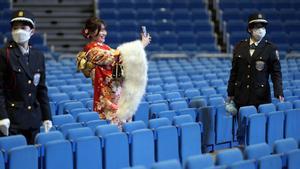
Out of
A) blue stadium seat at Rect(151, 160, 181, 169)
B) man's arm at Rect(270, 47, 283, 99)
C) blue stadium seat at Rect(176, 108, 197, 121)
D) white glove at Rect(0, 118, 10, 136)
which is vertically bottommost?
blue stadium seat at Rect(151, 160, 181, 169)

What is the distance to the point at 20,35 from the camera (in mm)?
4438

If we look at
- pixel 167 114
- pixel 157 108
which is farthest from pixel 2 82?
pixel 157 108

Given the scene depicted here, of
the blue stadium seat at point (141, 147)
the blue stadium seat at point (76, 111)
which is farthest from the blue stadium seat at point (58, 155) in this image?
the blue stadium seat at point (76, 111)

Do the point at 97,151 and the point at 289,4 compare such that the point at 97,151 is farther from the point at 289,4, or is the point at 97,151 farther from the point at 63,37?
the point at 289,4

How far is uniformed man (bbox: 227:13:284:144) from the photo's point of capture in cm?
615

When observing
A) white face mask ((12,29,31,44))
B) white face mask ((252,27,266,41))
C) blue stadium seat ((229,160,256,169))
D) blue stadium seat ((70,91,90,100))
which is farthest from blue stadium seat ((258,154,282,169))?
blue stadium seat ((70,91,90,100))

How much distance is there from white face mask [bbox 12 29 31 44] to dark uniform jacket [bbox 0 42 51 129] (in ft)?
0.23

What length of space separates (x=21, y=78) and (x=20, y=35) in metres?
0.30

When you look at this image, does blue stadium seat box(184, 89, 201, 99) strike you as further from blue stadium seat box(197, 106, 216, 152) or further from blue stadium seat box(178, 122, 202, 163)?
blue stadium seat box(178, 122, 202, 163)

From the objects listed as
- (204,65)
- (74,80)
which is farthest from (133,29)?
(74,80)

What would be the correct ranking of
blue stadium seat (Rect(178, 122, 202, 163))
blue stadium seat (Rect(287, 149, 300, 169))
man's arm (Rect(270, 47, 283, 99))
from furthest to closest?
man's arm (Rect(270, 47, 283, 99)) < blue stadium seat (Rect(178, 122, 202, 163)) < blue stadium seat (Rect(287, 149, 300, 169))

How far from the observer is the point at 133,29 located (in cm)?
1470

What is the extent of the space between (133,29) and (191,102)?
26.1 ft

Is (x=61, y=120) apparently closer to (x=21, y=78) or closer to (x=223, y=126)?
(x=21, y=78)
